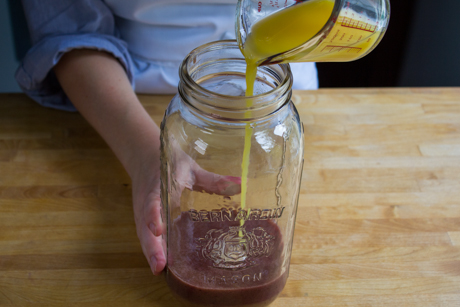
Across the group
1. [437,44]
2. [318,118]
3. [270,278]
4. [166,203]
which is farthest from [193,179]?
[437,44]

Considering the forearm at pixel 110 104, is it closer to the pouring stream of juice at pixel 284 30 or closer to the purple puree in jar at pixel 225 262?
the purple puree in jar at pixel 225 262

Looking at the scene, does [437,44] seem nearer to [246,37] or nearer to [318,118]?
[318,118]

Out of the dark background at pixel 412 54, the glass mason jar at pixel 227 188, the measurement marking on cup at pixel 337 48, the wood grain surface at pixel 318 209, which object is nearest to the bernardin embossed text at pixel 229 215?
the glass mason jar at pixel 227 188

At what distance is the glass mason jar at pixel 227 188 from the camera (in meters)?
0.57

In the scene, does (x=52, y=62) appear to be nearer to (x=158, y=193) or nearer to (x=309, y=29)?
(x=158, y=193)

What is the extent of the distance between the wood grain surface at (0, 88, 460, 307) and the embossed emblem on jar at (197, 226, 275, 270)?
0.30 ft

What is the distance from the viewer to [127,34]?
1048mm

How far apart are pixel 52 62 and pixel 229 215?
1.68 feet

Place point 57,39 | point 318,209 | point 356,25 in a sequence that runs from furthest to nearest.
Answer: point 57,39
point 318,209
point 356,25

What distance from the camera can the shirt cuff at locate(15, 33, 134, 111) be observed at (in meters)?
0.89

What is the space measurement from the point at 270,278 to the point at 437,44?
59.9 inches

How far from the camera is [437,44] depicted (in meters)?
1.78

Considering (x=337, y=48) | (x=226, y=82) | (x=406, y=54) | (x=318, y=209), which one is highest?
(x=337, y=48)

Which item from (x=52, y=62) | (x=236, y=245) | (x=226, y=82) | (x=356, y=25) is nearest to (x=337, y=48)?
(x=356, y=25)
